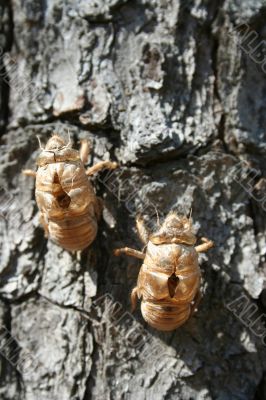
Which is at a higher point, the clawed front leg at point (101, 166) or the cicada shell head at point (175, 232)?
the clawed front leg at point (101, 166)

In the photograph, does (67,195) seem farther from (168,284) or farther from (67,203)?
(168,284)

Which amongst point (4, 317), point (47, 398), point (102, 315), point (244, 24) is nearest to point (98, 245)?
point (102, 315)

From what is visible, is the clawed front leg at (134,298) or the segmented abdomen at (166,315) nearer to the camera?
the segmented abdomen at (166,315)

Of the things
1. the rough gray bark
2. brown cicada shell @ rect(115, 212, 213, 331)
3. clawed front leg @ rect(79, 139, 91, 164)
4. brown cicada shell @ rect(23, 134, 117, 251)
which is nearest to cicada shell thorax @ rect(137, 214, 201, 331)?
brown cicada shell @ rect(115, 212, 213, 331)

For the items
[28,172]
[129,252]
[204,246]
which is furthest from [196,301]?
[28,172]

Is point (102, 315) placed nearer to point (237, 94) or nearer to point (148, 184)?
point (148, 184)

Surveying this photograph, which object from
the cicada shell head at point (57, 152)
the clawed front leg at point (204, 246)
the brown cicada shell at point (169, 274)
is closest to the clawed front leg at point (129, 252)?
the brown cicada shell at point (169, 274)

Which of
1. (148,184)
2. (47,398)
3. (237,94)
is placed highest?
(237,94)

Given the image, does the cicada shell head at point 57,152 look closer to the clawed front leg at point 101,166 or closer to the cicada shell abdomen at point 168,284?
the clawed front leg at point 101,166
